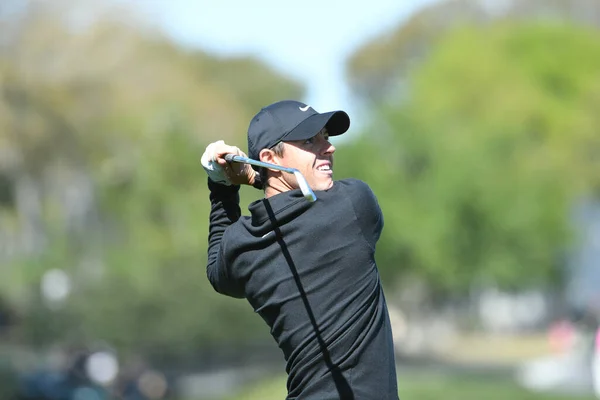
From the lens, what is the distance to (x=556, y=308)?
58344mm

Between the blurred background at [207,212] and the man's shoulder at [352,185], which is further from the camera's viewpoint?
the blurred background at [207,212]

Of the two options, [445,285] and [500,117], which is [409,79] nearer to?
[500,117]

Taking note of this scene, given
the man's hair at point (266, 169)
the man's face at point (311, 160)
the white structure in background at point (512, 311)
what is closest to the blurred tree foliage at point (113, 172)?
the white structure in background at point (512, 311)

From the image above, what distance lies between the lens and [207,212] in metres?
31.5

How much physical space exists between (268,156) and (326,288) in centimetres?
53

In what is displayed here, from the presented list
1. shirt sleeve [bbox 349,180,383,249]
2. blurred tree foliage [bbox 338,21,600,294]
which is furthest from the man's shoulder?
blurred tree foliage [bbox 338,21,600,294]

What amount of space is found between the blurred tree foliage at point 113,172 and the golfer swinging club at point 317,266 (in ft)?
54.4

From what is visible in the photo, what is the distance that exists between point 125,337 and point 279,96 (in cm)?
4269

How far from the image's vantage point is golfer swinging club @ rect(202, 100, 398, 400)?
4152mm

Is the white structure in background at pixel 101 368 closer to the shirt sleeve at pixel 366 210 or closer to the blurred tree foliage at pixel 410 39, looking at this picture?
the shirt sleeve at pixel 366 210

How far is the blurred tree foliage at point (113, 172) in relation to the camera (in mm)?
27109

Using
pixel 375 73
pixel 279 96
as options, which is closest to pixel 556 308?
pixel 279 96

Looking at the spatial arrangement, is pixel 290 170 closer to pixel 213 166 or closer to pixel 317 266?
pixel 317 266

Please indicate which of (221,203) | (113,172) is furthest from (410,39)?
(221,203)
